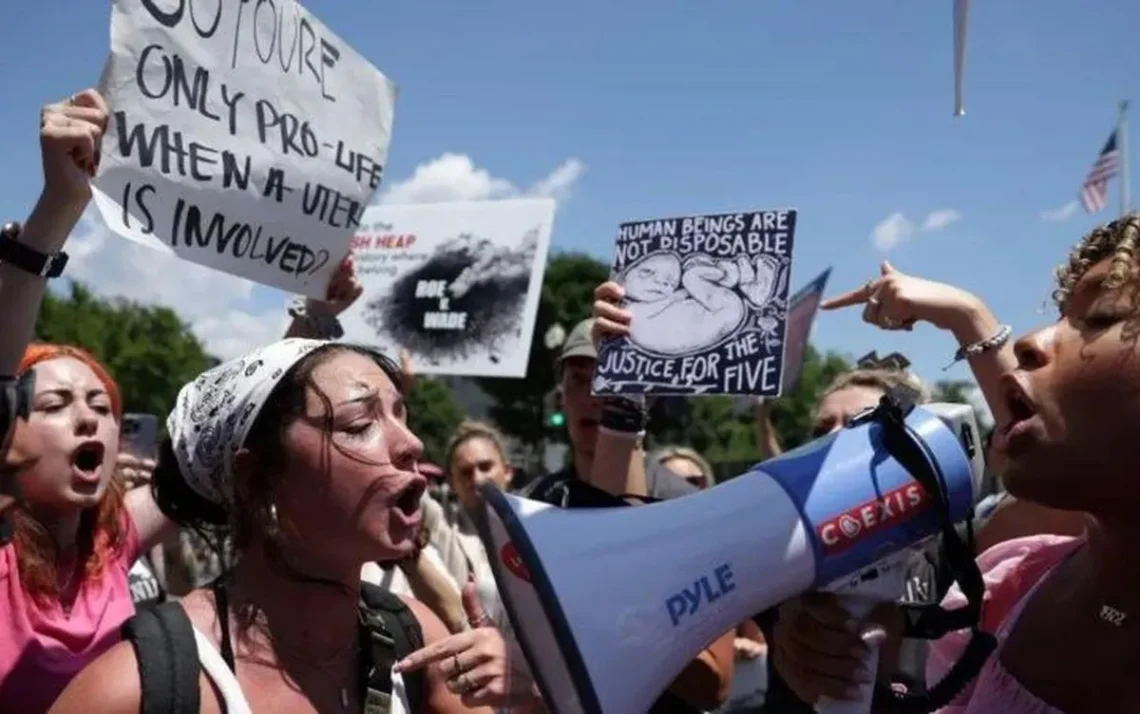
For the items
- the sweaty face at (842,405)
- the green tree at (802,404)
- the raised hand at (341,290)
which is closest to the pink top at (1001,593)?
the sweaty face at (842,405)

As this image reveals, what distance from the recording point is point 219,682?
5.05ft

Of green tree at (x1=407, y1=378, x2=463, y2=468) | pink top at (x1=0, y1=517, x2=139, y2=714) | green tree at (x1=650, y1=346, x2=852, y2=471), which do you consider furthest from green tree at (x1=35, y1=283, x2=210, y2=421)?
pink top at (x1=0, y1=517, x2=139, y2=714)

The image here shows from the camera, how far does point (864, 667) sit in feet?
4.66

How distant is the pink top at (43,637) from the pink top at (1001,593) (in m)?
1.68

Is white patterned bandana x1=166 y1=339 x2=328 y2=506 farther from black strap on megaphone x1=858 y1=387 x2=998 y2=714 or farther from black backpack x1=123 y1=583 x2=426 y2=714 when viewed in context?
black strap on megaphone x1=858 y1=387 x2=998 y2=714

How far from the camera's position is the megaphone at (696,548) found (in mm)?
1258

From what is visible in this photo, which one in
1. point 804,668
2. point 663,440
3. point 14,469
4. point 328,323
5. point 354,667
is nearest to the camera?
point 804,668

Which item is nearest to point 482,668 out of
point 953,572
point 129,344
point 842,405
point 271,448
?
point 271,448

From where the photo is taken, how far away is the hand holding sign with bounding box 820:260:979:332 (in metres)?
1.98

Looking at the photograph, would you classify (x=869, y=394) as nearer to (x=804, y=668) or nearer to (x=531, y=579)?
(x=804, y=668)

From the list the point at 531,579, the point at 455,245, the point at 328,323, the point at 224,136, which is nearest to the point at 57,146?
the point at 224,136

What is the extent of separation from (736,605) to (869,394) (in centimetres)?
159

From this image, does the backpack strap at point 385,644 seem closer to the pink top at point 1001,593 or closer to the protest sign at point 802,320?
the pink top at point 1001,593

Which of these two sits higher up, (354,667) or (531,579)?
(531,579)
